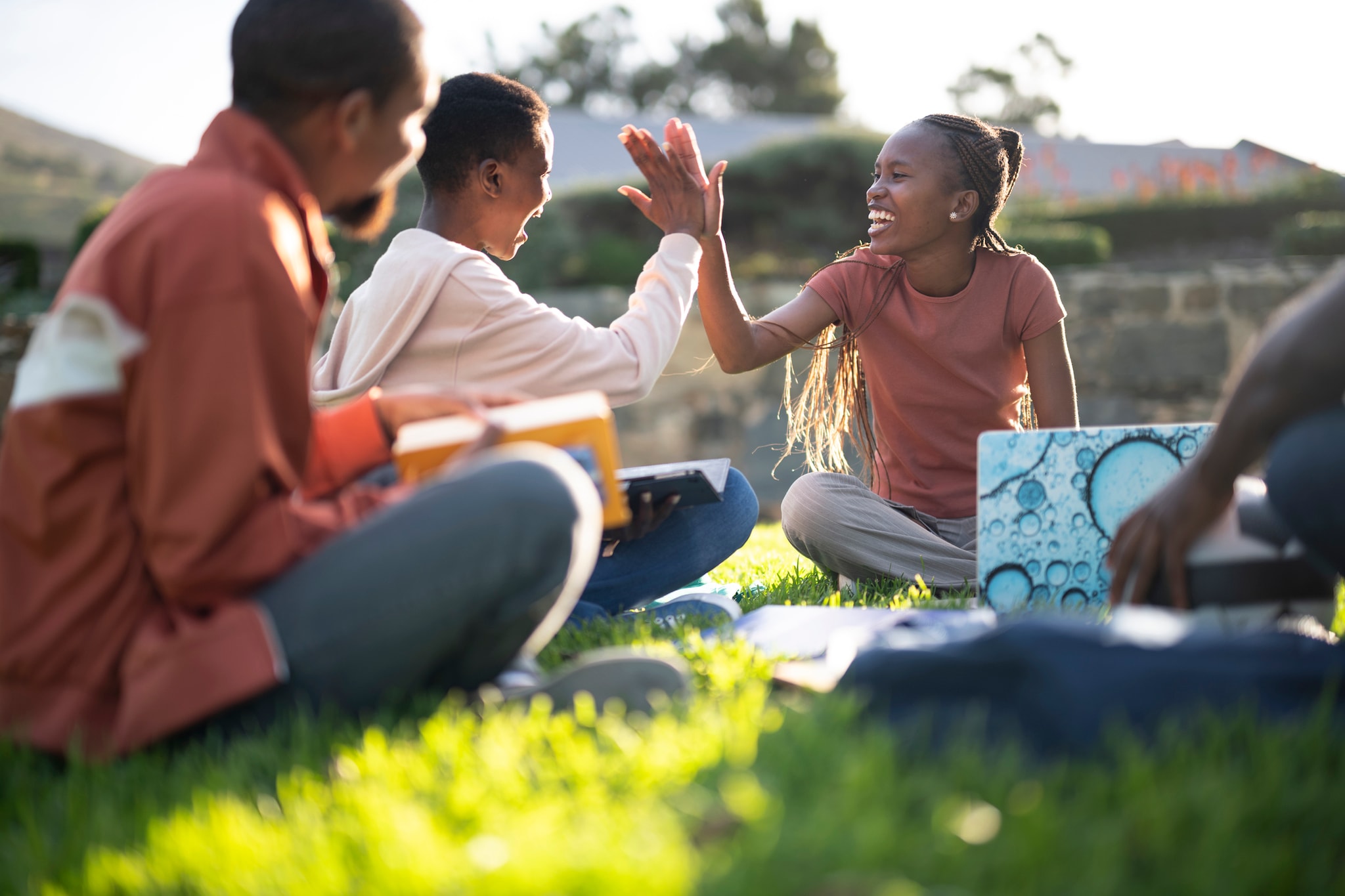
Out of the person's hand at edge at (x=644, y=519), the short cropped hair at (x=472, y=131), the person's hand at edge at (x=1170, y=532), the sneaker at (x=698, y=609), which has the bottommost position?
the sneaker at (x=698, y=609)

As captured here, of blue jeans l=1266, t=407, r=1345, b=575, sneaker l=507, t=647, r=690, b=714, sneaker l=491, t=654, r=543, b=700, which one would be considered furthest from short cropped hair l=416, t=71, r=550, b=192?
blue jeans l=1266, t=407, r=1345, b=575

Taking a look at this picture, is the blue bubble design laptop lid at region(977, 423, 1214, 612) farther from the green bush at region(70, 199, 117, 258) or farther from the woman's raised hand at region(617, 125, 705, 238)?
the green bush at region(70, 199, 117, 258)

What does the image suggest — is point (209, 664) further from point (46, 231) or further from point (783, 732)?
point (46, 231)

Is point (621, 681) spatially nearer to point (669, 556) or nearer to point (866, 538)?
point (669, 556)

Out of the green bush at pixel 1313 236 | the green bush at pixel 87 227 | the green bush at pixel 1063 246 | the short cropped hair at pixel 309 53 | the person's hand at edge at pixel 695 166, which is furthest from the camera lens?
the green bush at pixel 87 227

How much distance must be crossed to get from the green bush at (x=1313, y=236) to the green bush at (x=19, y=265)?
1141 centimetres

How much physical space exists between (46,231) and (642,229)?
39.5 ft

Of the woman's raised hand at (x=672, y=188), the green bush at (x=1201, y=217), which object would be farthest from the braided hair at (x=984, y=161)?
the green bush at (x=1201, y=217)

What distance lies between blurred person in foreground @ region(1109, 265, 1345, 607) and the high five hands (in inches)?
60.7

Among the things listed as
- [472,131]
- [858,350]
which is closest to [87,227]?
[472,131]

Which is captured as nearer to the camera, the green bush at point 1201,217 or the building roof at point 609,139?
the green bush at point 1201,217

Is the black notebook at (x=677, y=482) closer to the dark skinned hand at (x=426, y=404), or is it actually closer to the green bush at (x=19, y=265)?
the dark skinned hand at (x=426, y=404)

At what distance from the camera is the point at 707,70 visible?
3781cm

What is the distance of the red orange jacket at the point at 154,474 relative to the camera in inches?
55.7
